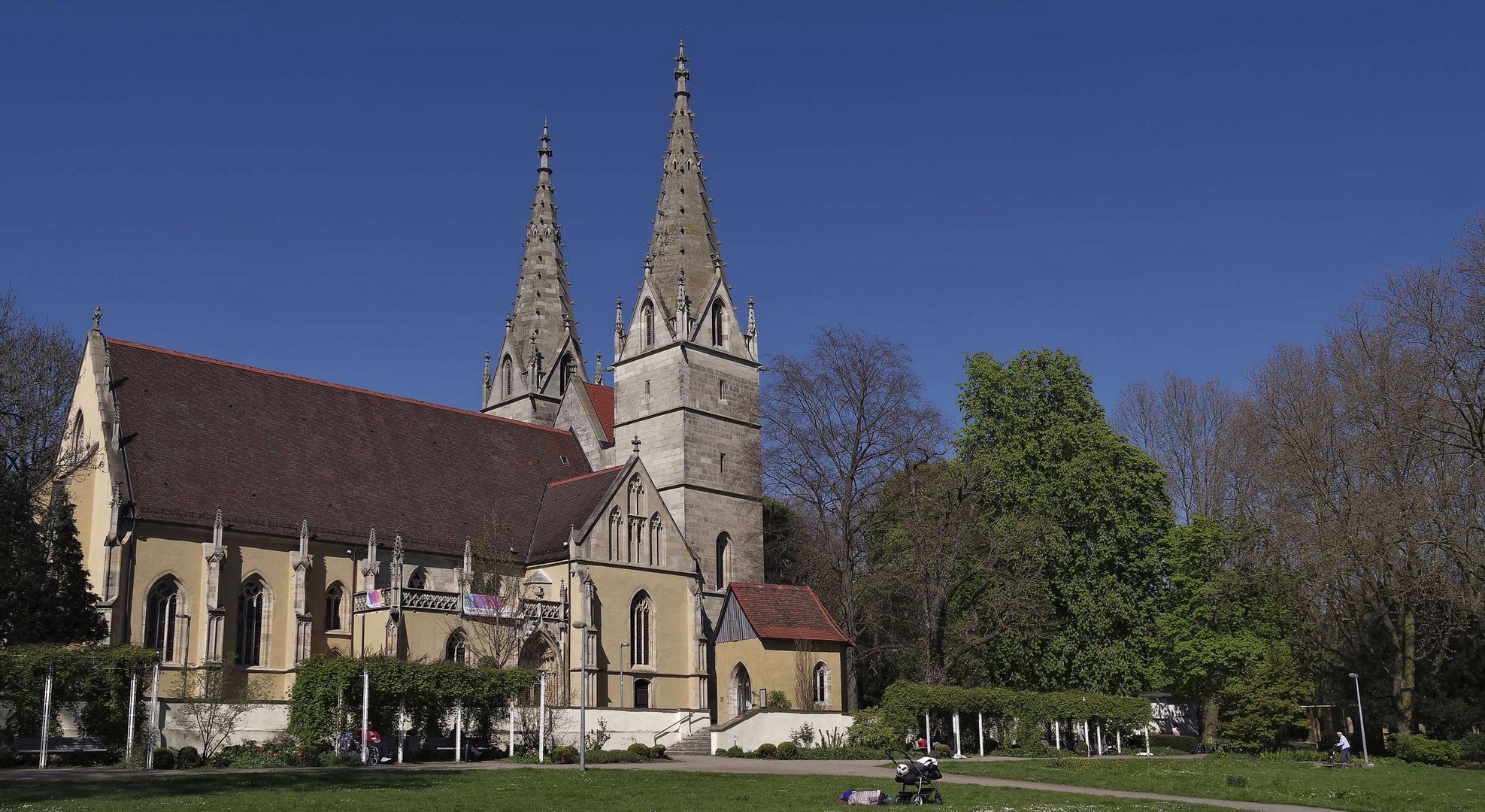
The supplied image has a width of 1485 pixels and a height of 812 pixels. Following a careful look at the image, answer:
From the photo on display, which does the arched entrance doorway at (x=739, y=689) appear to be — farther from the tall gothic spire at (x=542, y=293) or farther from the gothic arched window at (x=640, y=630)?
the tall gothic spire at (x=542, y=293)

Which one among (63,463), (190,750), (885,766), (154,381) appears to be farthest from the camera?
(154,381)

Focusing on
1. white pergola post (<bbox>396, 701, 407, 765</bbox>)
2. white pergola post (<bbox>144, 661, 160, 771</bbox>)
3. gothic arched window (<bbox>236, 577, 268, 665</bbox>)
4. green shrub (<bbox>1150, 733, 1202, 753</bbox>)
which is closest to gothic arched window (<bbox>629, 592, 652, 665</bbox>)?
gothic arched window (<bbox>236, 577, 268, 665</bbox>)

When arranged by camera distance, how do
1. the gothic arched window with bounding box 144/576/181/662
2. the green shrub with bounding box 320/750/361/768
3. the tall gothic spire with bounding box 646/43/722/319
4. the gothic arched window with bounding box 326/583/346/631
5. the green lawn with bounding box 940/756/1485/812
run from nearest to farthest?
the green lawn with bounding box 940/756/1485/812
the green shrub with bounding box 320/750/361/768
the gothic arched window with bounding box 144/576/181/662
the gothic arched window with bounding box 326/583/346/631
the tall gothic spire with bounding box 646/43/722/319

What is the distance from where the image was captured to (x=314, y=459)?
44125 mm

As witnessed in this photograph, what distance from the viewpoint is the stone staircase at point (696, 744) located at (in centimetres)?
3981

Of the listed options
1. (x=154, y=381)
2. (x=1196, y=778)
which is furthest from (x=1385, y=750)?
(x=154, y=381)

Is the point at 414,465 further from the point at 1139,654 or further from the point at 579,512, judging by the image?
the point at 1139,654

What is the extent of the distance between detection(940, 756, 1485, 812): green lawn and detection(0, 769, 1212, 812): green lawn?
11.8 ft

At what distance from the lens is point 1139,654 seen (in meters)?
48.5

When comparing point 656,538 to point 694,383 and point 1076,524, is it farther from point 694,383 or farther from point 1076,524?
point 1076,524

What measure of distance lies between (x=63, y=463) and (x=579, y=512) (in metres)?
16.1

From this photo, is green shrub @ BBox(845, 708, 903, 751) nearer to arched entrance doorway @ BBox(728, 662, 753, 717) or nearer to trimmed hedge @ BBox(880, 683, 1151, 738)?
trimmed hedge @ BBox(880, 683, 1151, 738)

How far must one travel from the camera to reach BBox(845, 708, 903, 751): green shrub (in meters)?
39.7

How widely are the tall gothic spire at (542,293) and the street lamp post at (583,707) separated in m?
22.3
